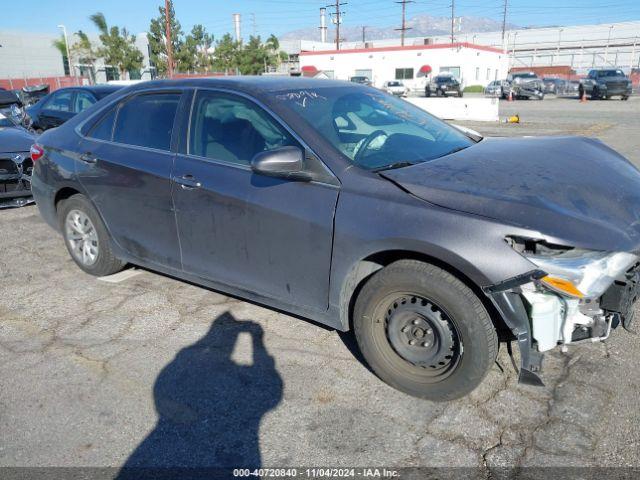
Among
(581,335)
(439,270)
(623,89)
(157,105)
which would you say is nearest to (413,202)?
(439,270)

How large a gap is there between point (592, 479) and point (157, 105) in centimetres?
357

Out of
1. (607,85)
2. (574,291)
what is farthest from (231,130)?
(607,85)

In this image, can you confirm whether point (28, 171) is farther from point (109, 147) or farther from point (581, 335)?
point (581, 335)

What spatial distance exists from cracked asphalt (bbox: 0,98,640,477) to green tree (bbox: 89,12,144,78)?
47.9 metres

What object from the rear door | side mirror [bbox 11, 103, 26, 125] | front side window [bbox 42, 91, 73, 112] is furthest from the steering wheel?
front side window [bbox 42, 91, 73, 112]

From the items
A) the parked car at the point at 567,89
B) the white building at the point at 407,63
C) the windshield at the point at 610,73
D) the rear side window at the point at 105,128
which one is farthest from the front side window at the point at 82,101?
the white building at the point at 407,63

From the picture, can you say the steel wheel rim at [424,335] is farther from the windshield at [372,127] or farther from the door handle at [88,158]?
the door handle at [88,158]

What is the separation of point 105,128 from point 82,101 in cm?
742

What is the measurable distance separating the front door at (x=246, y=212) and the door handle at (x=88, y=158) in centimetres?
103

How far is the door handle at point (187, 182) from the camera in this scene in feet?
11.5

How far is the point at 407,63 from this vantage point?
5609cm

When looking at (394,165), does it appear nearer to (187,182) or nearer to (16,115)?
(187,182)

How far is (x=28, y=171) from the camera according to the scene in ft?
23.2

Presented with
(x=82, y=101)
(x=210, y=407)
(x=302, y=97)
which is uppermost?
(x=302, y=97)
